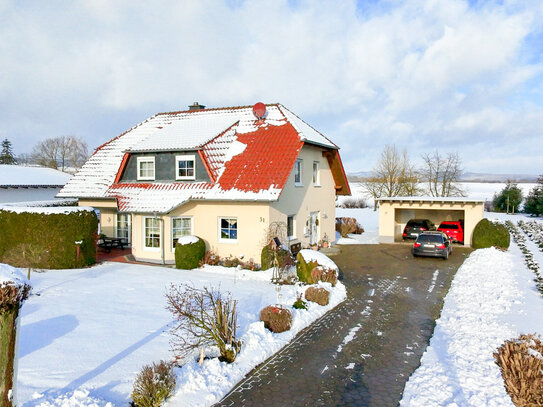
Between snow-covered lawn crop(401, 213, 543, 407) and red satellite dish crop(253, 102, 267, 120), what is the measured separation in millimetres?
12758

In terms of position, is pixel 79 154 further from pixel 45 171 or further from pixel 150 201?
pixel 150 201

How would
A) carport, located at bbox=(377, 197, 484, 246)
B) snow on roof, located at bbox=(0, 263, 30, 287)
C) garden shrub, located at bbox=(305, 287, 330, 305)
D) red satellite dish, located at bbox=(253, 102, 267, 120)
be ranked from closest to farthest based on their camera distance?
snow on roof, located at bbox=(0, 263, 30, 287)
garden shrub, located at bbox=(305, 287, 330, 305)
red satellite dish, located at bbox=(253, 102, 267, 120)
carport, located at bbox=(377, 197, 484, 246)

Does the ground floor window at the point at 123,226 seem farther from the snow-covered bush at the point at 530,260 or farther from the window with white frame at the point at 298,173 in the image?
the snow-covered bush at the point at 530,260

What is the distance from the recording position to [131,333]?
10070 millimetres

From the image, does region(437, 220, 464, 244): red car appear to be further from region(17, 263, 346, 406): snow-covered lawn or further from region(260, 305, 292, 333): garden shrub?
region(260, 305, 292, 333): garden shrub

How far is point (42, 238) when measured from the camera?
17203 mm

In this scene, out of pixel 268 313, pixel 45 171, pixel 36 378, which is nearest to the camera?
pixel 36 378

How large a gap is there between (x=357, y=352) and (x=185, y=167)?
13944 millimetres

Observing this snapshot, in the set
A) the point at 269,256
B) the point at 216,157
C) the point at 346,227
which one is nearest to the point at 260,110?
the point at 216,157

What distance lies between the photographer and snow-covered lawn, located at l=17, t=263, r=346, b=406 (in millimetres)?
7281

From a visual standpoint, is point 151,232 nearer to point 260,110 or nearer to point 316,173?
point 260,110

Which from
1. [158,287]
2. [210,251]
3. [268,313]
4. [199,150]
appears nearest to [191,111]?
[199,150]

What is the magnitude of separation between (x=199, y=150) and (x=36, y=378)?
13.8 metres

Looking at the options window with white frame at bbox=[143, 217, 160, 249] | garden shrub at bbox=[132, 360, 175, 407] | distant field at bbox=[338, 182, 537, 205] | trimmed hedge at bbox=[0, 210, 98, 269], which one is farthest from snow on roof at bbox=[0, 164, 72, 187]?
distant field at bbox=[338, 182, 537, 205]
